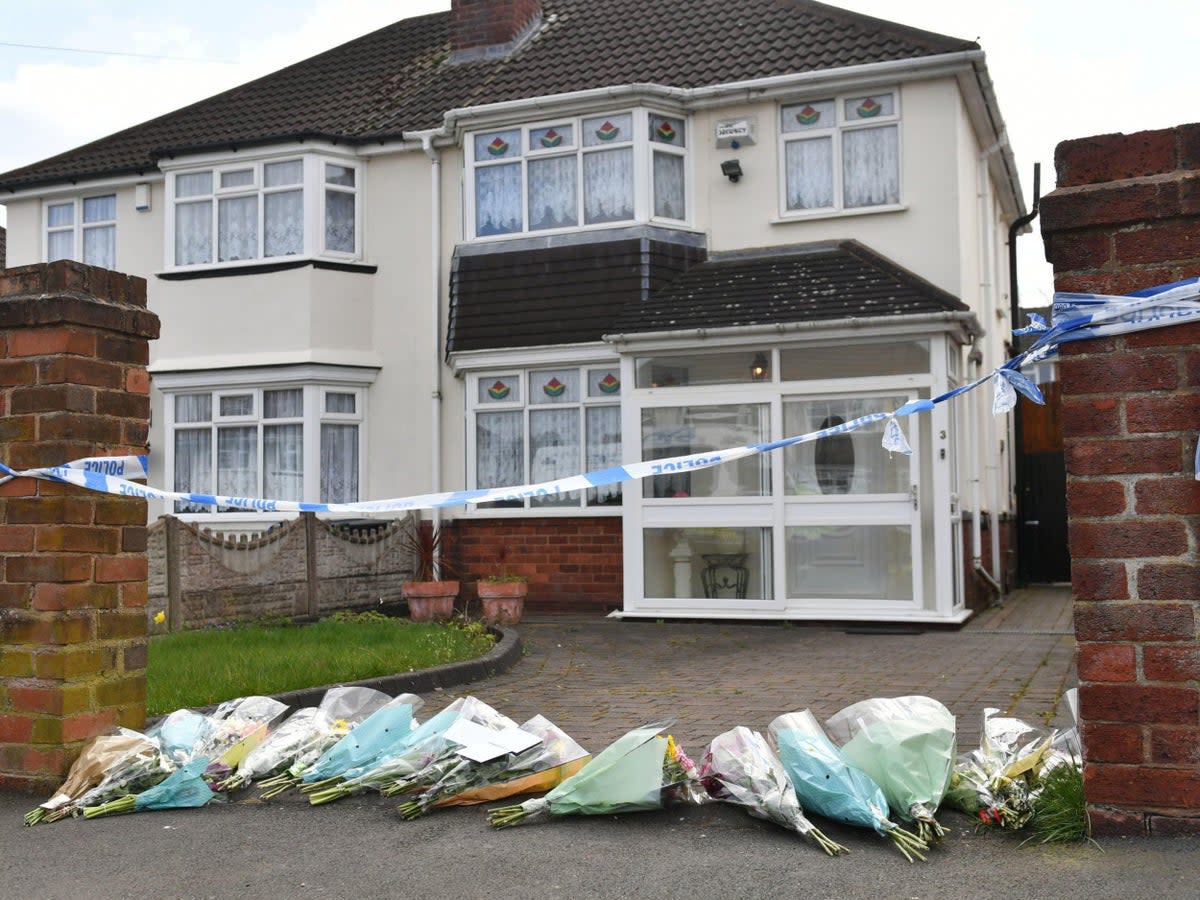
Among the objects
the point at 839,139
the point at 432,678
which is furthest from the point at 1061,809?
the point at 839,139

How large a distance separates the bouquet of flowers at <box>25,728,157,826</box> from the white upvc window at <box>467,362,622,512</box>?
965cm

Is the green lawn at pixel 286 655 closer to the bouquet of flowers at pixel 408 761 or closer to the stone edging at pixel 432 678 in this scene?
the stone edging at pixel 432 678

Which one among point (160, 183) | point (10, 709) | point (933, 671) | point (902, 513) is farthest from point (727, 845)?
point (160, 183)

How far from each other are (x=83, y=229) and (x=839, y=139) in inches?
401

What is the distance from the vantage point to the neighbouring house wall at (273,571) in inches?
A: 440

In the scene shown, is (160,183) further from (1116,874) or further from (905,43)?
(1116,874)

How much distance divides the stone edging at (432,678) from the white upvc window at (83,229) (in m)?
10.2

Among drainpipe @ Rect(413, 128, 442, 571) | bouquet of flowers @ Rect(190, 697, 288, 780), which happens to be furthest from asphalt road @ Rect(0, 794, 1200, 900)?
drainpipe @ Rect(413, 128, 442, 571)

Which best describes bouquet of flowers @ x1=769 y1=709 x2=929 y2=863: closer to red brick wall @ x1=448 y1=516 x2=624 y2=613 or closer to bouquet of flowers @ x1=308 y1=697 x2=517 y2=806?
bouquet of flowers @ x1=308 y1=697 x2=517 y2=806

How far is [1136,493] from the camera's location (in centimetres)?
398

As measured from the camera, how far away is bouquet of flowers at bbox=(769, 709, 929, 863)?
414 centimetres

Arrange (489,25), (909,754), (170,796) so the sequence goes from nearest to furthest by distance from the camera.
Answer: (909,754)
(170,796)
(489,25)

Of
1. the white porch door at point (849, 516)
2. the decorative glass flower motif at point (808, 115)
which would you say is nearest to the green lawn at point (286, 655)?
the white porch door at point (849, 516)

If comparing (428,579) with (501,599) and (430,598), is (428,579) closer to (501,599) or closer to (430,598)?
(430,598)
